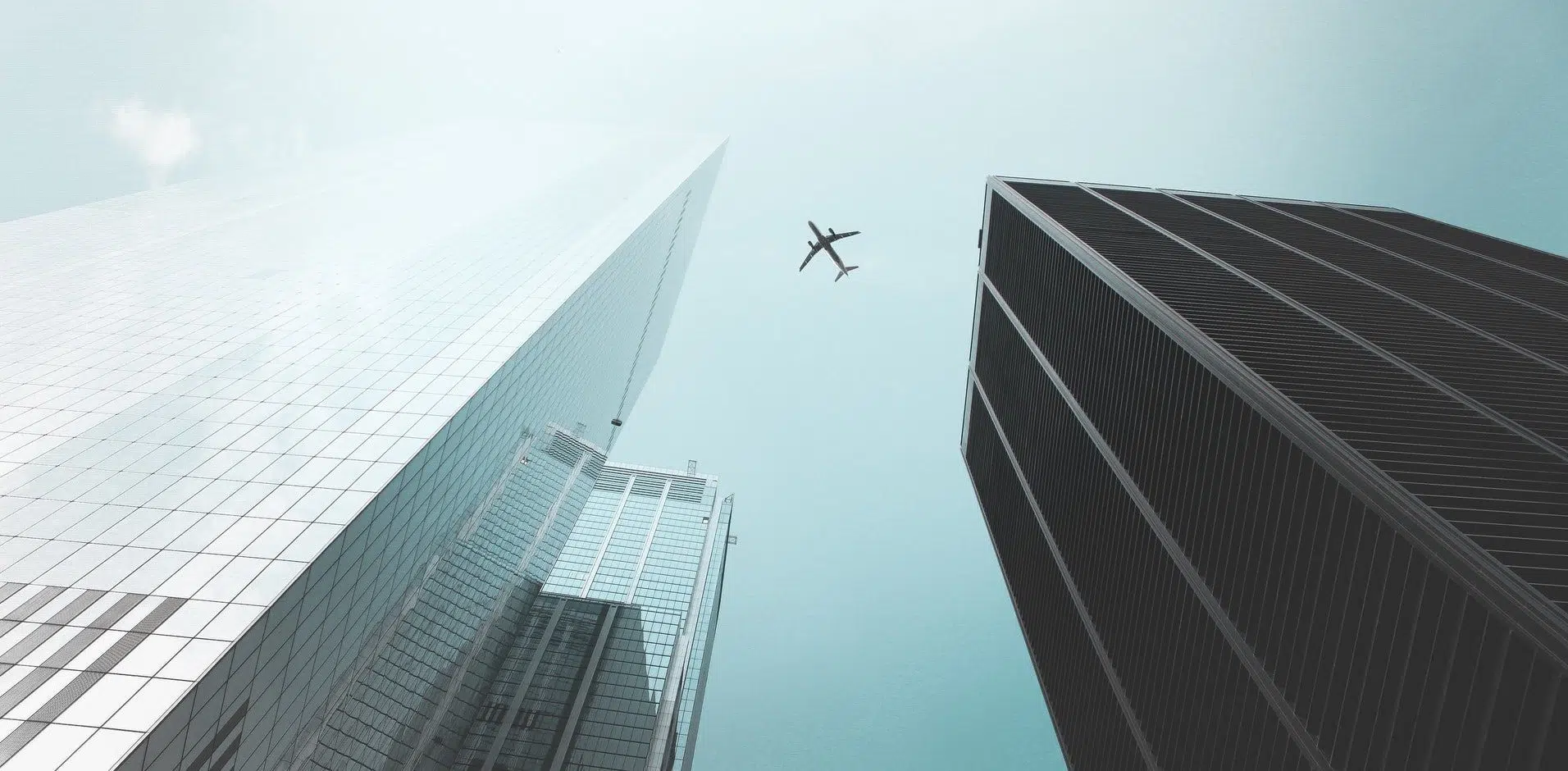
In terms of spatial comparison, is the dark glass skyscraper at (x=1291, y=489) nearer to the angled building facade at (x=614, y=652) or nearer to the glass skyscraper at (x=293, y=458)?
the glass skyscraper at (x=293, y=458)

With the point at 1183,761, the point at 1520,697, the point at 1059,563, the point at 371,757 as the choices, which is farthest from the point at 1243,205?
the point at 371,757

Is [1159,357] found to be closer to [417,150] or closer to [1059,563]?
[1059,563]

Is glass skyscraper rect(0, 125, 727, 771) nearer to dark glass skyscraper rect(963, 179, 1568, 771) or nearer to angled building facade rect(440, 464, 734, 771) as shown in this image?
angled building facade rect(440, 464, 734, 771)

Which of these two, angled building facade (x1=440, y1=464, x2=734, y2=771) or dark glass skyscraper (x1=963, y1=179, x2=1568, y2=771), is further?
angled building facade (x1=440, y1=464, x2=734, y2=771)

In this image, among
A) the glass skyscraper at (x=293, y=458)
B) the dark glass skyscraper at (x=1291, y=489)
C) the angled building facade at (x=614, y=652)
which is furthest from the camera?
the angled building facade at (x=614, y=652)

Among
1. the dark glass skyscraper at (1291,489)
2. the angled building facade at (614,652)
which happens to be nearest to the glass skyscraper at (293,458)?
the angled building facade at (614,652)

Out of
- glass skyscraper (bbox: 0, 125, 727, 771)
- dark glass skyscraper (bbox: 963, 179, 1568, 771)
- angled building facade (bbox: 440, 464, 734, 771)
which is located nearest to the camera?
dark glass skyscraper (bbox: 963, 179, 1568, 771)

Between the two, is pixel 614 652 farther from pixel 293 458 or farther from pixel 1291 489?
pixel 1291 489

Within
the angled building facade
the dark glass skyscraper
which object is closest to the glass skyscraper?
the angled building facade
